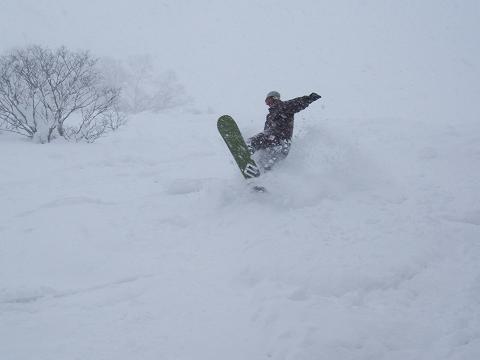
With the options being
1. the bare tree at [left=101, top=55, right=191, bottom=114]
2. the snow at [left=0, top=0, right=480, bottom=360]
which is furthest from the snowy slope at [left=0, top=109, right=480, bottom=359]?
the bare tree at [left=101, top=55, right=191, bottom=114]

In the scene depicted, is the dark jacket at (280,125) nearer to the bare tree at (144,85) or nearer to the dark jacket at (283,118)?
the dark jacket at (283,118)

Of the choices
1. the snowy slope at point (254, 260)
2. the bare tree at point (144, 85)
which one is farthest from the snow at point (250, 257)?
the bare tree at point (144, 85)

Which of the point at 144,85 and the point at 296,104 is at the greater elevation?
the point at 144,85

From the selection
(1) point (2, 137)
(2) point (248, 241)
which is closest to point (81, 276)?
(2) point (248, 241)

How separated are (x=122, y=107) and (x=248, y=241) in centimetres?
2966

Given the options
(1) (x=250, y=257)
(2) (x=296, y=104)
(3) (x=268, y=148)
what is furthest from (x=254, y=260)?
(2) (x=296, y=104)

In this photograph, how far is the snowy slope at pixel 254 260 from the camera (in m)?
2.66

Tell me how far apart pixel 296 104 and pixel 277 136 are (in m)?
0.53

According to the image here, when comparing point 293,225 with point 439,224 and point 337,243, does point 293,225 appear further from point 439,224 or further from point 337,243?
point 439,224

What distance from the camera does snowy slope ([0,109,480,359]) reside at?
2.66 metres

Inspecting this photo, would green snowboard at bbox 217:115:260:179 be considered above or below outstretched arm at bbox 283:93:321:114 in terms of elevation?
below

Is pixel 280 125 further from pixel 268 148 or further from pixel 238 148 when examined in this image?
pixel 238 148

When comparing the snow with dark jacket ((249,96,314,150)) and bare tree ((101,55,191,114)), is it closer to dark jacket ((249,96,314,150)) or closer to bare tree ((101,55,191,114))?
dark jacket ((249,96,314,150))

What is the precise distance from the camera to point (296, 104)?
5395 mm
